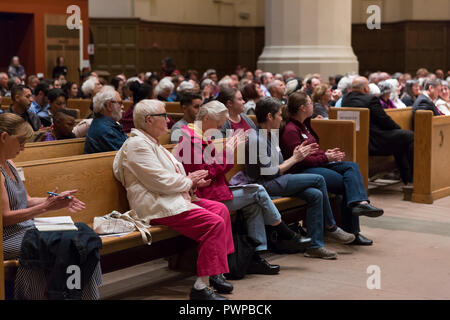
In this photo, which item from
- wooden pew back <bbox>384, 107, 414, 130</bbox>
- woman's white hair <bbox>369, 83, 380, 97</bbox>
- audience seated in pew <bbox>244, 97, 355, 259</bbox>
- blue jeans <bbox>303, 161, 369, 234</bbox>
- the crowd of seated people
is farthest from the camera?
woman's white hair <bbox>369, 83, 380, 97</bbox>

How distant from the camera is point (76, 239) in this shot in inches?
159

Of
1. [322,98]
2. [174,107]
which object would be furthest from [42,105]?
[322,98]

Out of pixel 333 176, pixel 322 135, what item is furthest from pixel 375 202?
pixel 333 176

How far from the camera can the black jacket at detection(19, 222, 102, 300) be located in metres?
3.96

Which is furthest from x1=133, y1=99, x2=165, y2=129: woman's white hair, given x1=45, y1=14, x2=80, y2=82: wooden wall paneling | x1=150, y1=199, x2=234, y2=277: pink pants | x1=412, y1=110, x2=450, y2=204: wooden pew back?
x1=45, y1=14, x2=80, y2=82: wooden wall paneling

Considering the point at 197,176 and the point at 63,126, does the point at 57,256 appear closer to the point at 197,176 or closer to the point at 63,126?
the point at 197,176

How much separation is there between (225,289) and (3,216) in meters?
1.62

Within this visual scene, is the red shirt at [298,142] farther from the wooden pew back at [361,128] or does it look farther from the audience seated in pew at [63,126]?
the audience seated in pew at [63,126]

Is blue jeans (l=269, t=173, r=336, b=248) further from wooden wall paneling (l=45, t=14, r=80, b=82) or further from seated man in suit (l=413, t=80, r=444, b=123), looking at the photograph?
wooden wall paneling (l=45, t=14, r=80, b=82)

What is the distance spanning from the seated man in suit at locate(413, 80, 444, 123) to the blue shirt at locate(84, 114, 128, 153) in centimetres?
457

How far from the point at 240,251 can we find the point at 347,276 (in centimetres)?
82

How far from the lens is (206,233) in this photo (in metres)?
4.75

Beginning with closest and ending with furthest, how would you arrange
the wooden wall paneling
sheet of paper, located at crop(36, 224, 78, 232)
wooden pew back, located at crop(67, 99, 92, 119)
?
1. sheet of paper, located at crop(36, 224, 78, 232)
2. wooden pew back, located at crop(67, 99, 92, 119)
3. the wooden wall paneling
